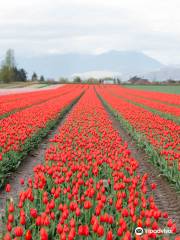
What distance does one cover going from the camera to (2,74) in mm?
132875

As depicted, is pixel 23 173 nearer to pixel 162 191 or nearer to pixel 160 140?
pixel 162 191

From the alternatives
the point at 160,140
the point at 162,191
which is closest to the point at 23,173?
the point at 162,191

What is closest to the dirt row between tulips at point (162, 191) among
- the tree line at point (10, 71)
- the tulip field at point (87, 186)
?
the tulip field at point (87, 186)

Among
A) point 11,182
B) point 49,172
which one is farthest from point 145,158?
point 49,172

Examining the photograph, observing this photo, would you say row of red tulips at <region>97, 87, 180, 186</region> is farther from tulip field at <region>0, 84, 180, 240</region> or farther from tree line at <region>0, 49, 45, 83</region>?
tree line at <region>0, 49, 45, 83</region>

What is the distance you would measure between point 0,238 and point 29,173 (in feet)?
16.1

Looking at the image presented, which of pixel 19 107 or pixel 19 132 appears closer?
pixel 19 132

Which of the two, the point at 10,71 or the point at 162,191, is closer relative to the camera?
the point at 162,191

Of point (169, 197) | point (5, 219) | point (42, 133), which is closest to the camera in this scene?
point (5, 219)

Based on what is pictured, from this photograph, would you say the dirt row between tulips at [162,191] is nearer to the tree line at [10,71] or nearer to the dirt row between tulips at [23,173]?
the dirt row between tulips at [23,173]

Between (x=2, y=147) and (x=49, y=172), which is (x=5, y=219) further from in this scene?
(x=2, y=147)

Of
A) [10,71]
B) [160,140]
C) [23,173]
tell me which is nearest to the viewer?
[23,173]

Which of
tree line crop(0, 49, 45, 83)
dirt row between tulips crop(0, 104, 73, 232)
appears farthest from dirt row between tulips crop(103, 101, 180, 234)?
tree line crop(0, 49, 45, 83)

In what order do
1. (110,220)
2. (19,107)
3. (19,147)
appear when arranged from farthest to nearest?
(19,107), (19,147), (110,220)
